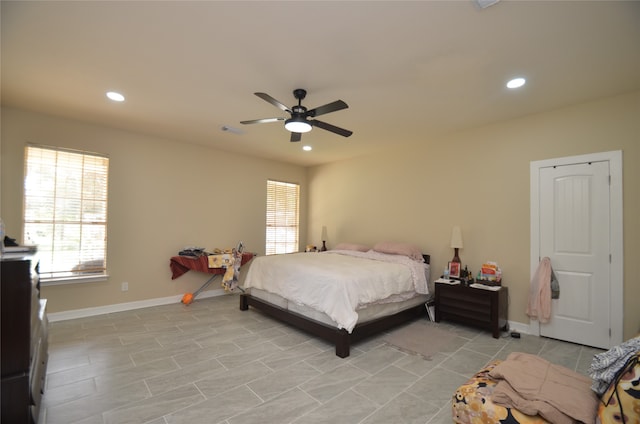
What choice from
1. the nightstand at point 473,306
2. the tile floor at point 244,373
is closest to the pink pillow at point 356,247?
the nightstand at point 473,306

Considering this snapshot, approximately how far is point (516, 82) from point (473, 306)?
2674 mm

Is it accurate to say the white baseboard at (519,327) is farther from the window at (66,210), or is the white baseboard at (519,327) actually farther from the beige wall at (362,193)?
the window at (66,210)

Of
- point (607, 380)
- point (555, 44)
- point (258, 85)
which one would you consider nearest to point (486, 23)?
point (555, 44)

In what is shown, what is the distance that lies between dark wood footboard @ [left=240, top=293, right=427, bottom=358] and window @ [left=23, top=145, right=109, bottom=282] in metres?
2.46

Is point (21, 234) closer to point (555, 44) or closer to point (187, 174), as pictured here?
point (187, 174)

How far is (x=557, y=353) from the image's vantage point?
122 inches

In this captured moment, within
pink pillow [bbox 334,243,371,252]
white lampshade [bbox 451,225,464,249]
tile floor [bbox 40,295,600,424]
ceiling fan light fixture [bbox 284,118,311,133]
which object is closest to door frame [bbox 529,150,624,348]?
tile floor [bbox 40,295,600,424]

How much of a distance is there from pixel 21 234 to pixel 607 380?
5.78 m

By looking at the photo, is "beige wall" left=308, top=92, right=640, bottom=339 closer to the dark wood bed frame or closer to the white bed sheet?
the white bed sheet

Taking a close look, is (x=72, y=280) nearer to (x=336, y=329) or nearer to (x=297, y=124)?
(x=336, y=329)

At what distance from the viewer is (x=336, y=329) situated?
123 inches

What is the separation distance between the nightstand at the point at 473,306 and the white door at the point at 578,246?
1.83ft

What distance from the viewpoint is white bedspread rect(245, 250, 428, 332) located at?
3.15 m

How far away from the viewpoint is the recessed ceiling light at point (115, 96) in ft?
10.5
